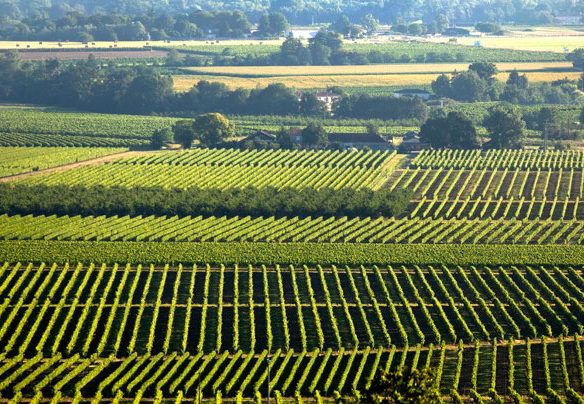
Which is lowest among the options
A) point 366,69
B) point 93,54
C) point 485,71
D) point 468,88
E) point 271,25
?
point 271,25

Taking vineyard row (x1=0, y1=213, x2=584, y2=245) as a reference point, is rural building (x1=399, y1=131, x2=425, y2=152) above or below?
below

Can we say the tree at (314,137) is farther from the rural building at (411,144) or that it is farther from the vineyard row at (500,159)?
the vineyard row at (500,159)

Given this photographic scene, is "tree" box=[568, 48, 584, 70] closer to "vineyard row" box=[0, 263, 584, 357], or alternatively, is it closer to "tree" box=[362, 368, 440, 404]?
"vineyard row" box=[0, 263, 584, 357]

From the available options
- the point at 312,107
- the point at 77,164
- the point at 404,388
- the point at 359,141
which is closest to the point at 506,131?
the point at 359,141

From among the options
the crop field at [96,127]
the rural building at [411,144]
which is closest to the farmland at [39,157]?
the crop field at [96,127]

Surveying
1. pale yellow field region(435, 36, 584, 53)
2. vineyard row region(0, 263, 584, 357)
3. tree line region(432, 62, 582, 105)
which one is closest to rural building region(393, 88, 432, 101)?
tree line region(432, 62, 582, 105)

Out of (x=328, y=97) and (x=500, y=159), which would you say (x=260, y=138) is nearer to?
(x=500, y=159)
